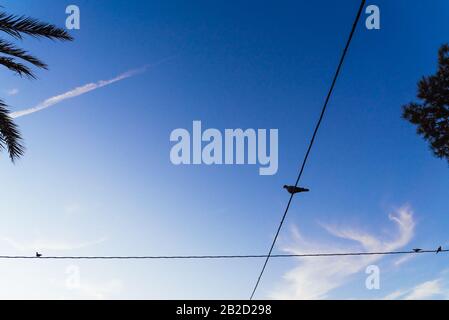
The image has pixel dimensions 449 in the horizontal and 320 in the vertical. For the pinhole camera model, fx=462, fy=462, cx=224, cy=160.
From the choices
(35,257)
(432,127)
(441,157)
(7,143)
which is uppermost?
(432,127)

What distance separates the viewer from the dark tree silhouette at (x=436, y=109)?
1925 cm

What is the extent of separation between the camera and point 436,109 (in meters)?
19.5

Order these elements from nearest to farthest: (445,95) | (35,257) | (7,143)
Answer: (7,143), (445,95), (35,257)

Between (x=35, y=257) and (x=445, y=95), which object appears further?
(x=35, y=257)

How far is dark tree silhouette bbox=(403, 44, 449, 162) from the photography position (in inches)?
758

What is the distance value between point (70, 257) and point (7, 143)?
9.72 meters
